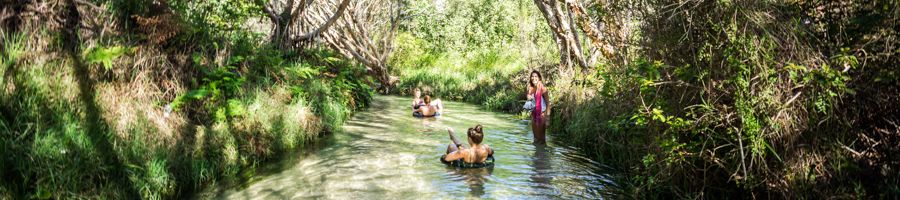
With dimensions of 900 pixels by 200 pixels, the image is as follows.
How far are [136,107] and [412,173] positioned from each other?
340 cm

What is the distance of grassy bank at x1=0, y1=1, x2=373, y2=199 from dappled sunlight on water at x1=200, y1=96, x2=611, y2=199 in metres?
0.56

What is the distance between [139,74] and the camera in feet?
23.9

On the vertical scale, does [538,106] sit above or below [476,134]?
above

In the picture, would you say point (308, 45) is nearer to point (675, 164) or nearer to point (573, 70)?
point (573, 70)

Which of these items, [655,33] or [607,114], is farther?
[607,114]

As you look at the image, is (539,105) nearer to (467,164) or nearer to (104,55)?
(467,164)

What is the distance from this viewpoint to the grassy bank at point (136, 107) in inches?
202

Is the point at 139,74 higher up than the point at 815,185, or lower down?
higher up

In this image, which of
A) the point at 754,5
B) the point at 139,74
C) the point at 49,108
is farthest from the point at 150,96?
the point at 754,5

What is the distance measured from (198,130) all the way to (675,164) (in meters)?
5.44

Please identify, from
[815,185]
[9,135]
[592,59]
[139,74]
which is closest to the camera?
[815,185]

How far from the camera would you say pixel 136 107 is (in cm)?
670

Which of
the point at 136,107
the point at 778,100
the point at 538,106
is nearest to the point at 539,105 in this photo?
the point at 538,106

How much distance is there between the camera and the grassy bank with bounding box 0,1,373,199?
5.14m
